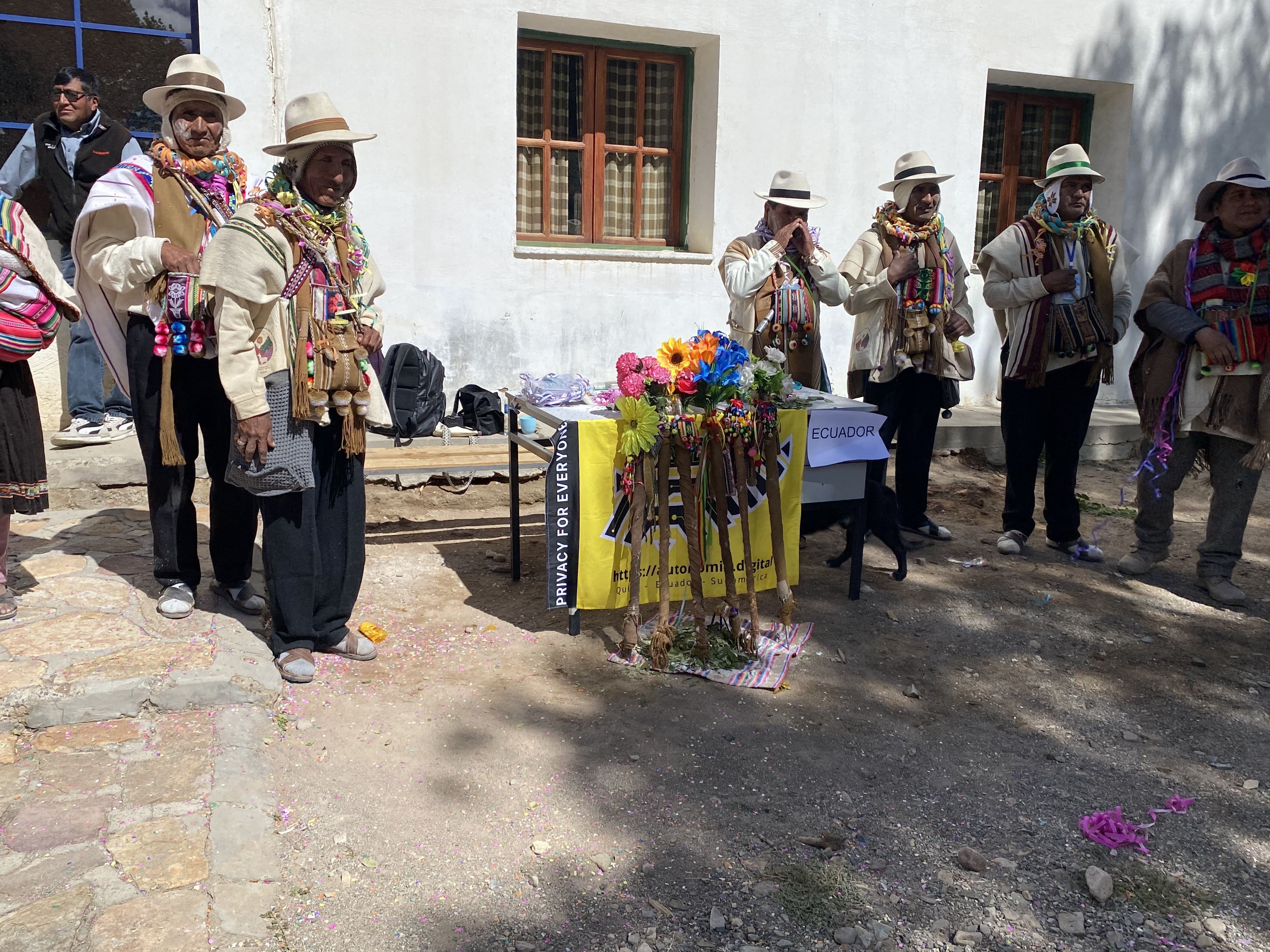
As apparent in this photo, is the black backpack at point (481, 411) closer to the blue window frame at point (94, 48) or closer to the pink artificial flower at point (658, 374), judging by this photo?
the blue window frame at point (94, 48)

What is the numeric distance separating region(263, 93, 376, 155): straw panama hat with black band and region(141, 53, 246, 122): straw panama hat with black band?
431 millimetres

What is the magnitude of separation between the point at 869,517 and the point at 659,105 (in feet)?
13.7

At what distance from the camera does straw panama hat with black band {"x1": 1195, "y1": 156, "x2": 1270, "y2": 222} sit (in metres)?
4.84

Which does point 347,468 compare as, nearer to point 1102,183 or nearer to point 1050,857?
point 1050,857

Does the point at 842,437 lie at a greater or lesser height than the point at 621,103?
lesser

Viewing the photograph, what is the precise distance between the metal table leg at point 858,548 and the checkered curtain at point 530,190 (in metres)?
3.79

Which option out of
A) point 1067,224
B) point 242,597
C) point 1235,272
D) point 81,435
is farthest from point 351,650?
point 1235,272

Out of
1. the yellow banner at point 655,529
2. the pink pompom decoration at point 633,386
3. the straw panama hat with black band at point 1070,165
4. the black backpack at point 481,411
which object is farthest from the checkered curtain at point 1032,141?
the pink pompom decoration at point 633,386

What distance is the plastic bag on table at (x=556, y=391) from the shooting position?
4.68 m

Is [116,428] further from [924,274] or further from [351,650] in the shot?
[924,274]

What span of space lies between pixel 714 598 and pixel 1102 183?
675 centimetres

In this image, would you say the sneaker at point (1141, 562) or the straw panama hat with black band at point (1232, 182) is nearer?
the straw panama hat with black band at point (1232, 182)

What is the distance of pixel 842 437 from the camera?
4758mm

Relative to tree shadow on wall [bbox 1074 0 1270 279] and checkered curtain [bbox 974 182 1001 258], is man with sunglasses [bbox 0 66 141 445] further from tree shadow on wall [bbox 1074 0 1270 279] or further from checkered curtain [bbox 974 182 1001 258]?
tree shadow on wall [bbox 1074 0 1270 279]
